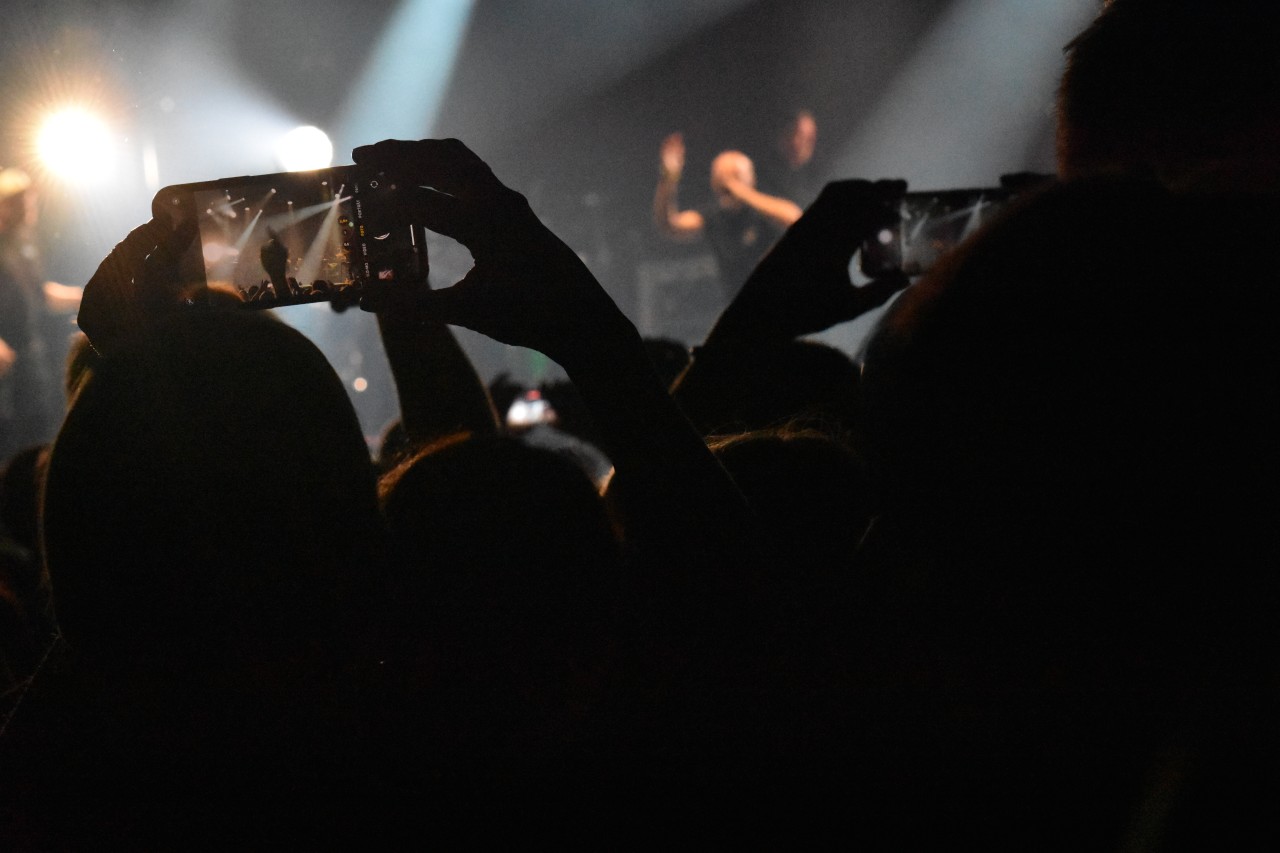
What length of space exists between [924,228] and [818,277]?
0.74 feet

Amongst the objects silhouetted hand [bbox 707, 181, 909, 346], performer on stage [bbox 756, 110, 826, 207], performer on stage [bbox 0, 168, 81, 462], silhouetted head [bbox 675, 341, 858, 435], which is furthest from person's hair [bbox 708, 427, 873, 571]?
performer on stage [bbox 756, 110, 826, 207]

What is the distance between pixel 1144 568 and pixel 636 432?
316 mm

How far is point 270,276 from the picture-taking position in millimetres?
730

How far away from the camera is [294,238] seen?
2.36 ft

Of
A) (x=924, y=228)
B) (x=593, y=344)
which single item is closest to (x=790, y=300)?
(x=924, y=228)

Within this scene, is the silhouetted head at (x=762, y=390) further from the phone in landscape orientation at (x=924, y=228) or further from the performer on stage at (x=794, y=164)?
the performer on stage at (x=794, y=164)

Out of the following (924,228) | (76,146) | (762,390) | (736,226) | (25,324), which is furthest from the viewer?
(736,226)

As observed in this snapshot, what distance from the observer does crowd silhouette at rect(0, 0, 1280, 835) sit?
0.49 m

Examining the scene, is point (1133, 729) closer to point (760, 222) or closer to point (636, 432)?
point (636, 432)

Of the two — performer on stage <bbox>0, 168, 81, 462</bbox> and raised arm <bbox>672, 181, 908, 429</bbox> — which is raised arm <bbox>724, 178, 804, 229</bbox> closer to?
A: raised arm <bbox>672, 181, 908, 429</bbox>

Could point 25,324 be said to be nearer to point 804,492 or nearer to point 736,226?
point 736,226

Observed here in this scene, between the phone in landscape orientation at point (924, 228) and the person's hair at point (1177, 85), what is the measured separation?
1.62 feet

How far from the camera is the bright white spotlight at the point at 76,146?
2104 millimetres

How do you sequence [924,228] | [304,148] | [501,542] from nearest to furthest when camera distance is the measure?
[501,542]
[924,228]
[304,148]
